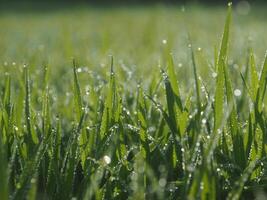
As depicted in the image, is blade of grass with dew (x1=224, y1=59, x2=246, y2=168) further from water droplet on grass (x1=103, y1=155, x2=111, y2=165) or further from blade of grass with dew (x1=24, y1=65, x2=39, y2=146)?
blade of grass with dew (x1=24, y1=65, x2=39, y2=146)

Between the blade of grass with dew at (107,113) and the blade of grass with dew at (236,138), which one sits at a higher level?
the blade of grass with dew at (107,113)

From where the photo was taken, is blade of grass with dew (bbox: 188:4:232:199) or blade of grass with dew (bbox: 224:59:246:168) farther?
blade of grass with dew (bbox: 224:59:246:168)

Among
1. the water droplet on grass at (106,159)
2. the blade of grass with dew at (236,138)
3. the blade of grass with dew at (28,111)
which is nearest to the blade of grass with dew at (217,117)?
the blade of grass with dew at (236,138)

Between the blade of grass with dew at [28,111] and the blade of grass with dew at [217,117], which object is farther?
the blade of grass with dew at [28,111]

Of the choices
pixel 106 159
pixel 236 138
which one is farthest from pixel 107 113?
Result: pixel 236 138

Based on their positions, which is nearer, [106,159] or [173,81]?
[106,159]

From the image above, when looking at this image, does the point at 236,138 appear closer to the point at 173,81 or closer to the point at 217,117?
the point at 217,117

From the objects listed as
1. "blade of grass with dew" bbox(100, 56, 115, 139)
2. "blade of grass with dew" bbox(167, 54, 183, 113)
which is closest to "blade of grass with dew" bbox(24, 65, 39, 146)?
"blade of grass with dew" bbox(100, 56, 115, 139)

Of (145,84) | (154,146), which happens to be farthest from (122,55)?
(154,146)

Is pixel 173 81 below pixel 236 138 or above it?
above

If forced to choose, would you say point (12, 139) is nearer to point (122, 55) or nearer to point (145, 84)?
point (145, 84)

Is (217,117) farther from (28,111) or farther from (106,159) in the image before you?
(28,111)

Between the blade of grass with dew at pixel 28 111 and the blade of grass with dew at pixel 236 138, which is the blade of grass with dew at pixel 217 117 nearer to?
the blade of grass with dew at pixel 236 138
